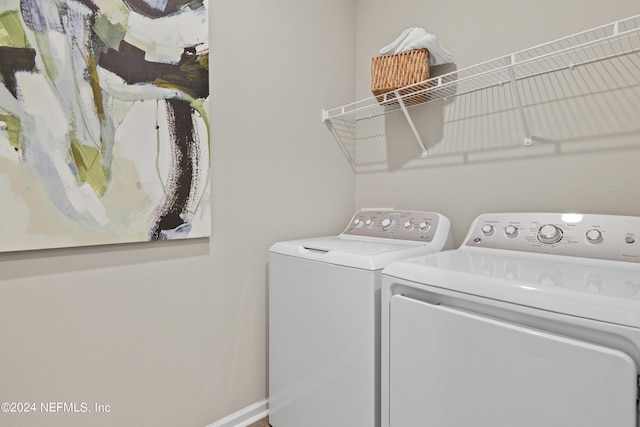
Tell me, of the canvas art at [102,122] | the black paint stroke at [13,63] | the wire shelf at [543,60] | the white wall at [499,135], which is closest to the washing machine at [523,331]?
the white wall at [499,135]

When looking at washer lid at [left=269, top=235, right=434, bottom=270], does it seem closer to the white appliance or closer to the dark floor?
the white appliance

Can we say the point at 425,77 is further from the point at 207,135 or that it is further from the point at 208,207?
the point at 208,207

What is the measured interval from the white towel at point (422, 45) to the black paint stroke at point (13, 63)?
134 centimetres

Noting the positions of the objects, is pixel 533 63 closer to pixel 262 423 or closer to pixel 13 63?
pixel 13 63

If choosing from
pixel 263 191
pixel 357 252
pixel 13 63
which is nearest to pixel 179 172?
pixel 263 191

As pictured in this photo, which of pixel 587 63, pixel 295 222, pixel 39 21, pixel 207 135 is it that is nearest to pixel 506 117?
pixel 587 63

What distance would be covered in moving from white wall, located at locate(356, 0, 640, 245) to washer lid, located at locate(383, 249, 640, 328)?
363mm

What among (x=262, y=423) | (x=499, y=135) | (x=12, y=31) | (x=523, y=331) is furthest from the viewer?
(x=262, y=423)

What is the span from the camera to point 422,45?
56.6 inches

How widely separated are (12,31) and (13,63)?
93 millimetres

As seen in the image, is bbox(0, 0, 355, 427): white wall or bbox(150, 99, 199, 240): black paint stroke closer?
bbox(0, 0, 355, 427): white wall

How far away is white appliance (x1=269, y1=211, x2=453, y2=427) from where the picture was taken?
1.06 meters

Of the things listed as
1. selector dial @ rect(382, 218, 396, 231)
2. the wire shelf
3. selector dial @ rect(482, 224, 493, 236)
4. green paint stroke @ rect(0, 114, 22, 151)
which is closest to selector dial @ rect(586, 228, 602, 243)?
selector dial @ rect(482, 224, 493, 236)

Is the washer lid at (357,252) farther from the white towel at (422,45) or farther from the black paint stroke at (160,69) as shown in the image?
the white towel at (422,45)
